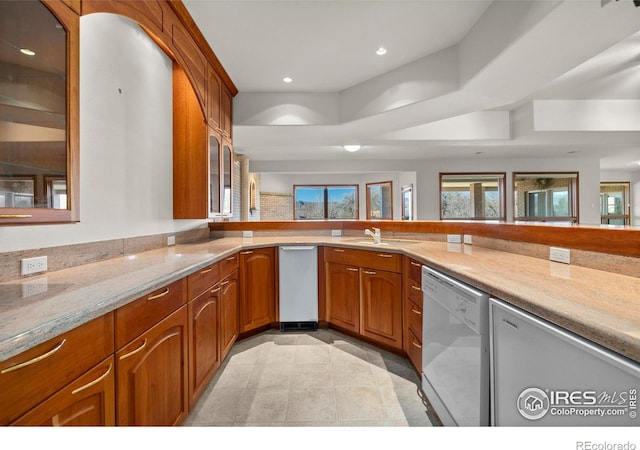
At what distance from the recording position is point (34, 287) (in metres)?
1.10

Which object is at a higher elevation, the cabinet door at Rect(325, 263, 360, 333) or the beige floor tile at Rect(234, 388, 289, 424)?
the cabinet door at Rect(325, 263, 360, 333)

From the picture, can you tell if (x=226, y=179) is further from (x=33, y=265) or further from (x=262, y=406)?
(x=262, y=406)

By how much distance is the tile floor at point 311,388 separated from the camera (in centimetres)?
162

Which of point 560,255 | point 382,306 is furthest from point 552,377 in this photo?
point 382,306

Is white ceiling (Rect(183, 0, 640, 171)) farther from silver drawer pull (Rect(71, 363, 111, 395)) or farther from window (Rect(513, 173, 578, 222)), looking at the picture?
silver drawer pull (Rect(71, 363, 111, 395))

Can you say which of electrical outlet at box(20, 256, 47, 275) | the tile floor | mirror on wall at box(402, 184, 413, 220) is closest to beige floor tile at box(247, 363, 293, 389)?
the tile floor

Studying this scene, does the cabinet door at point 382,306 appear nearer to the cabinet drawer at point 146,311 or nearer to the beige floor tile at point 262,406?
the beige floor tile at point 262,406

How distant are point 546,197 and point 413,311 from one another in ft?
22.1

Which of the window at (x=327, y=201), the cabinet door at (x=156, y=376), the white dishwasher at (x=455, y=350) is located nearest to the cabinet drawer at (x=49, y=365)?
the cabinet door at (x=156, y=376)

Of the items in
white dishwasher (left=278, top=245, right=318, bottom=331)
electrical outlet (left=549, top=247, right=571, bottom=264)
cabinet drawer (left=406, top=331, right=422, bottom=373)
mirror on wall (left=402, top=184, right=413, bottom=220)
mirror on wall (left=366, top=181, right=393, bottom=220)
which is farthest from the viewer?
mirror on wall (left=366, top=181, right=393, bottom=220)

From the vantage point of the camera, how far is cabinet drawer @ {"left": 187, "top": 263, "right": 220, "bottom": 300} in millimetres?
1564

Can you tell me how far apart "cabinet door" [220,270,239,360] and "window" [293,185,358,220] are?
21.3 ft

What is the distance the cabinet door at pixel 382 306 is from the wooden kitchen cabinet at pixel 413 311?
0.25ft

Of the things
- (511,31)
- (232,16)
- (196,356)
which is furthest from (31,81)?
(511,31)
